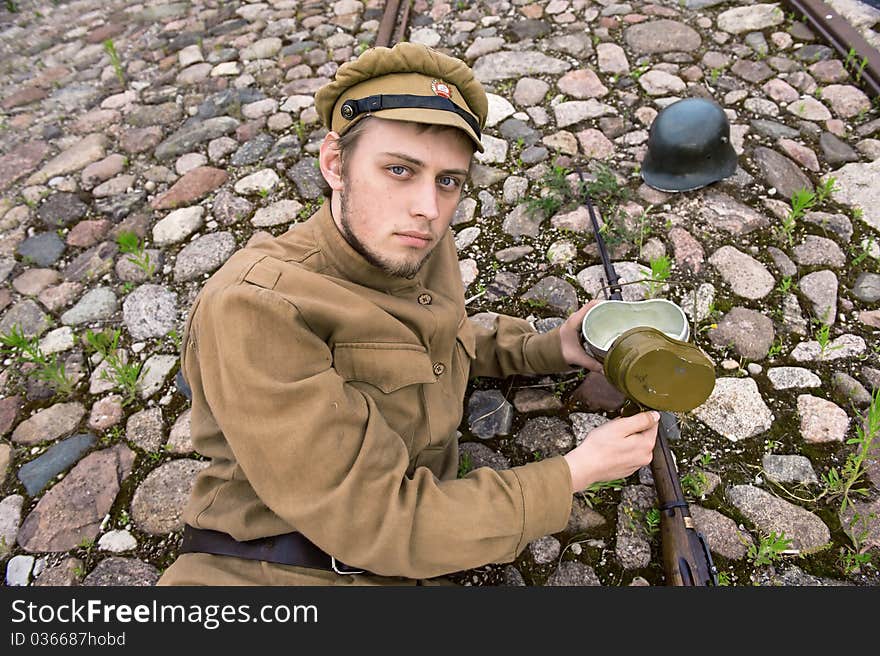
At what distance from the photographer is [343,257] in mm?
1999

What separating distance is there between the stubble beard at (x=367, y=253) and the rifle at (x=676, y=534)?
1199 mm

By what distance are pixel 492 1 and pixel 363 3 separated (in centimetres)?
129

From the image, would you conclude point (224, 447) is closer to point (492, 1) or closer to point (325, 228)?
point (325, 228)

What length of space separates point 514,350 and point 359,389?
3.66 ft

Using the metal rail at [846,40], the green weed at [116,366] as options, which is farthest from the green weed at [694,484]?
the metal rail at [846,40]

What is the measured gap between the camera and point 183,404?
316 cm

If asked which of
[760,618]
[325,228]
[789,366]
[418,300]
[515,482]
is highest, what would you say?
[325,228]

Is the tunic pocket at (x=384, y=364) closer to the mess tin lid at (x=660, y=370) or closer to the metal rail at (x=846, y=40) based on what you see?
the mess tin lid at (x=660, y=370)

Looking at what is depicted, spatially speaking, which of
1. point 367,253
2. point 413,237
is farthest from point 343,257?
point 413,237

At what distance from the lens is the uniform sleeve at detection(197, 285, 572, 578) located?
1684 mm

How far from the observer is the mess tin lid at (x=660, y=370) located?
70.7 inches

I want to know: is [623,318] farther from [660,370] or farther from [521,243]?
[521,243]

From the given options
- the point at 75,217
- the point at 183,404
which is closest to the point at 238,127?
the point at 75,217

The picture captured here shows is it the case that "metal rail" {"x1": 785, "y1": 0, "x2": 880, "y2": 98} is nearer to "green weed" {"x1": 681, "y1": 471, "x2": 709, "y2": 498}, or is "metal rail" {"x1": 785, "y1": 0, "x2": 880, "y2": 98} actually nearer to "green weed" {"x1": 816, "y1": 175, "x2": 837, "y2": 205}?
"green weed" {"x1": 816, "y1": 175, "x2": 837, "y2": 205}
